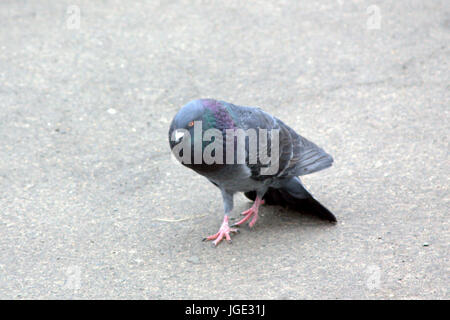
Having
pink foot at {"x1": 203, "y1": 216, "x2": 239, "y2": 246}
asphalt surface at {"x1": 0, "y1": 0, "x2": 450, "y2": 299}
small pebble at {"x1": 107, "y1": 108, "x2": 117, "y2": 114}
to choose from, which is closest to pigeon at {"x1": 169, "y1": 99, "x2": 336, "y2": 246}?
pink foot at {"x1": 203, "y1": 216, "x2": 239, "y2": 246}

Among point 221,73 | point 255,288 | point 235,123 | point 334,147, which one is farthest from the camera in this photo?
point 221,73

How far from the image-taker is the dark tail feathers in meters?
4.59

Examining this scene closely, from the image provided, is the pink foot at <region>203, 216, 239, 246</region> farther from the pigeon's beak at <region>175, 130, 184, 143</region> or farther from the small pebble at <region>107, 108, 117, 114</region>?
the small pebble at <region>107, 108, 117, 114</region>

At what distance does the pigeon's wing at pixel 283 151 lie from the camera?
14.7ft

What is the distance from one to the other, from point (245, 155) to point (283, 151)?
462 mm

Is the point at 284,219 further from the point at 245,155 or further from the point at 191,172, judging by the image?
the point at 191,172

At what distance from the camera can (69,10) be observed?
8109mm

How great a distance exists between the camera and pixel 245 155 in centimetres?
435

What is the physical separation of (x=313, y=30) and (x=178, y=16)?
5.77 ft

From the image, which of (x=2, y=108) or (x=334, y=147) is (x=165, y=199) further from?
(x=2, y=108)

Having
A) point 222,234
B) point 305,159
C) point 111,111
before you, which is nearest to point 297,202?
point 305,159

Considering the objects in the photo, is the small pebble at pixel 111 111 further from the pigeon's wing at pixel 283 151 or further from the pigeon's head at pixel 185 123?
the pigeon's head at pixel 185 123

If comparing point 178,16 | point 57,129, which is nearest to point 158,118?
point 57,129

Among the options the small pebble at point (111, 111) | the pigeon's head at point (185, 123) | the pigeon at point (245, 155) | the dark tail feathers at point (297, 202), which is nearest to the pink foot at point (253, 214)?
the pigeon at point (245, 155)
